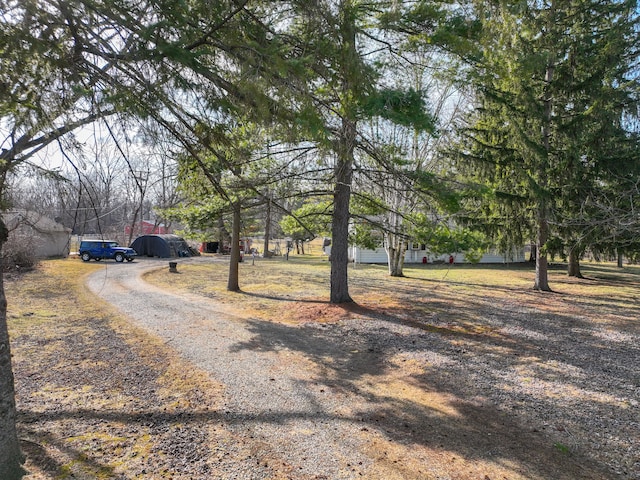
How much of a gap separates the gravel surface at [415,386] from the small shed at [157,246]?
19734mm

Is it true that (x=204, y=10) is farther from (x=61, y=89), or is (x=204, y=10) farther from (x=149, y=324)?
(x=149, y=324)

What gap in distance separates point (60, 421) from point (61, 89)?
121 inches

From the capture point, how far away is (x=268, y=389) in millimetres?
4648

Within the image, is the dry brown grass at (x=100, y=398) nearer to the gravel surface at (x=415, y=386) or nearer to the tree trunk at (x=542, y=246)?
the gravel surface at (x=415, y=386)

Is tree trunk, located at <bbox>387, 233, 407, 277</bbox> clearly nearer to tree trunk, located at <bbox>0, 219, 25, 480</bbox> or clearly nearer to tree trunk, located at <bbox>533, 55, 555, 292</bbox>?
tree trunk, located at <bbox>533, 55, 555, 292</bbox>

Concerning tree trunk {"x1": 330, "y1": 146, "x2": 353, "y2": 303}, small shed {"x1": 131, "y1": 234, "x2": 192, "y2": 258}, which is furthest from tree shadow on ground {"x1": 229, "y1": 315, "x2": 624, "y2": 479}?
small shed {"x1": 131, "y1": 234, "x2": 192, "y2": 258}

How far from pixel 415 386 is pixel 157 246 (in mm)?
25978

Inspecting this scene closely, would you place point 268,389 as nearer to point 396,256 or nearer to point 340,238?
point 340,238

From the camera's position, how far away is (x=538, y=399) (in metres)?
4.62

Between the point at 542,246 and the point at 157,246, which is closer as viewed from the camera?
the point at 542,246

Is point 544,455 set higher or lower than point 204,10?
lower

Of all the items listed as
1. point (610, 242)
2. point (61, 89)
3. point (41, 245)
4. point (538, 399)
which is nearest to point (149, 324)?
point (61, 89)

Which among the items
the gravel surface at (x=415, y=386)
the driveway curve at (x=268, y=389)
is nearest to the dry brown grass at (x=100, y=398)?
the driveway curve at (x=268, y=389)

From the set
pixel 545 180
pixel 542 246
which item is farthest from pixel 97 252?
pixel 545 180
